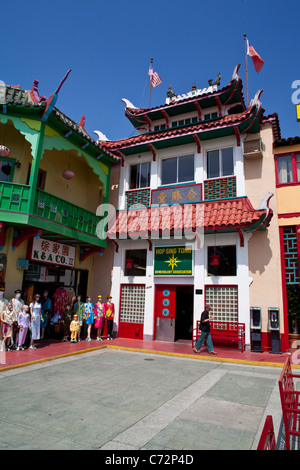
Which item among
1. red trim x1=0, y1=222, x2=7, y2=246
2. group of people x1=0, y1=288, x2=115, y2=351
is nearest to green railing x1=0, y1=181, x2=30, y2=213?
red trim x1=0, y1=222, x2=7, y2=246

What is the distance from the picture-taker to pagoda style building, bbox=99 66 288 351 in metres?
12.0

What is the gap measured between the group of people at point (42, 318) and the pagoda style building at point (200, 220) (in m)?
1.22

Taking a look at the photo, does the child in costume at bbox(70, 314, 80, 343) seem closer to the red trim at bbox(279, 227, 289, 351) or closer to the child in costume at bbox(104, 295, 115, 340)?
the child in costume at bbox(104, 295, 115, 340)

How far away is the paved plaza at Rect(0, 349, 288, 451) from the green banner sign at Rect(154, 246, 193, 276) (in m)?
4.70

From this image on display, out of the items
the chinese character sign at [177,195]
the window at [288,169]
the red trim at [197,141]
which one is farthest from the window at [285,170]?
the red trim at [197,141]

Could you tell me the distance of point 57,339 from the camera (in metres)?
13.1

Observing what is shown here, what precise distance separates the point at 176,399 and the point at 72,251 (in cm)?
952

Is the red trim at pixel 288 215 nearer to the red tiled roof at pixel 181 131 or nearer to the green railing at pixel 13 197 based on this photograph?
the red tiled roof at pixel 181 131

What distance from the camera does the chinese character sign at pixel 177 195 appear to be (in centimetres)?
1373

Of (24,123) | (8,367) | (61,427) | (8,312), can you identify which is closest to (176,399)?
(61,427)

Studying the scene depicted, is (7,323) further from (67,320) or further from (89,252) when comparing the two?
(89,252)

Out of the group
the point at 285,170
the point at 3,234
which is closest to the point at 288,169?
the point at 285,170

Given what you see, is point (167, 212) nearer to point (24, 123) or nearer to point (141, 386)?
point (24, 123)

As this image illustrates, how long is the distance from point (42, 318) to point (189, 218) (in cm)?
694
